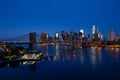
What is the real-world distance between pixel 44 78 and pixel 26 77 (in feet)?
3.88

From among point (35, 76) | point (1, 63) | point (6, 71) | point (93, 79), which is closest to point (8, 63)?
point (1, 63)

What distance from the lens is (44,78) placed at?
18016 mm

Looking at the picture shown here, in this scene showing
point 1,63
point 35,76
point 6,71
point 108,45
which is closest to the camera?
point 35,76

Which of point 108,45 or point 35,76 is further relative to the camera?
point 108,45

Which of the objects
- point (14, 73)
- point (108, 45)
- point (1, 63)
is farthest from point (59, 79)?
point (108, 45)

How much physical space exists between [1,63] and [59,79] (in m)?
8.48

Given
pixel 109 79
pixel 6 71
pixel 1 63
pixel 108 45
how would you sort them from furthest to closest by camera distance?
pixel 108 45 < pixel 1 63 < pixel 6 71 < pixel 109 79

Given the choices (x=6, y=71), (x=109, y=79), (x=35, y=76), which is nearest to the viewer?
(x=109, y=79)

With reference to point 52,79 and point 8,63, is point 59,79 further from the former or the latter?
point 8,63

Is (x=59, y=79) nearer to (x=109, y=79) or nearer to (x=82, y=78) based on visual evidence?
(x=82, y=78)

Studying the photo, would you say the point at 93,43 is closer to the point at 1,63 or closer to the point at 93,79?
the point at 1,63

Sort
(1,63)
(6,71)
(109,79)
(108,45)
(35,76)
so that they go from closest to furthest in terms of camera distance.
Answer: (109,79) < (35,76) < (6,71) < (1,63) < (108,45)

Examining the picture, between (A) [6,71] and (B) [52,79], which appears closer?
(B) [52,79]

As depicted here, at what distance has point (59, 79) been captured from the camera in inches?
695
